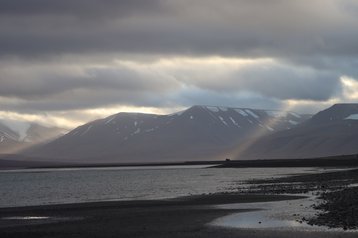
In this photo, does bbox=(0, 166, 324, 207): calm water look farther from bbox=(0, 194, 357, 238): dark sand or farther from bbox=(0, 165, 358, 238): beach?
bbox=(0, 194, 357, 238): dark sand

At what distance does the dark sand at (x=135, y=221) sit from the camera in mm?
36469

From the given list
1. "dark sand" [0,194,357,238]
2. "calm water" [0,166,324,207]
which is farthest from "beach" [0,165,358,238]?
"calm water" [0,166,324,207]

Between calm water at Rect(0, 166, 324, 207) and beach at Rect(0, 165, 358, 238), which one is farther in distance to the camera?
calm water at Rect(0, 166, 324, 207)

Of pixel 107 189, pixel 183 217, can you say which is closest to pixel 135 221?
pixel 183 217

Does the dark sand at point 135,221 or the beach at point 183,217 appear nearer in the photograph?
the beach at point 183,217

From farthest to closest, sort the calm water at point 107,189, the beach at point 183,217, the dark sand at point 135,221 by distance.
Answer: the calm water at point 107,189, the dark sand at point 135,221, the beach at point 183,217

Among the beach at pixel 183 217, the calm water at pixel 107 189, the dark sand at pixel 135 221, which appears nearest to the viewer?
the beach at pixel 183 217

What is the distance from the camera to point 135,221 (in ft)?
144

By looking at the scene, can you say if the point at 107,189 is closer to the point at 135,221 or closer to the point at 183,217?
the point at 183,217

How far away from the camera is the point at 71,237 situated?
1419 inches

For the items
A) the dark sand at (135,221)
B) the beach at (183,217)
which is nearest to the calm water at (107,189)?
the beach at (183,217)

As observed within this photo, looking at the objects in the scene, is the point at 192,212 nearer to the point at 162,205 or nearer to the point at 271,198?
the point at 162,205

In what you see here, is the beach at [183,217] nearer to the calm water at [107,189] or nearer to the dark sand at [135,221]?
the dark sand at [135,221]

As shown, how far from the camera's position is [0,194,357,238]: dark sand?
36.5 meters
